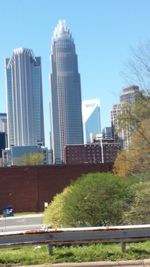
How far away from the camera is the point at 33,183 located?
188 feet

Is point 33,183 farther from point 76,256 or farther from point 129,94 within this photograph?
point 76,256

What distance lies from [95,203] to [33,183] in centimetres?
4127

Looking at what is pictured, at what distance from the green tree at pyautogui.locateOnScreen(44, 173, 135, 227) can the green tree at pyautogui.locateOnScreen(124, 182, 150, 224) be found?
0.20 metres

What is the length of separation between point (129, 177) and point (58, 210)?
3098 millimetres

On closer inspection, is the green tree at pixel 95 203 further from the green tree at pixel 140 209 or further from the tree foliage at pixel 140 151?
the tree foliage at pixel 140 151

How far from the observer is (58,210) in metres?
17.5

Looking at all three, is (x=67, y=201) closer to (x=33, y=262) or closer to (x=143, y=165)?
(x=143, y=165)

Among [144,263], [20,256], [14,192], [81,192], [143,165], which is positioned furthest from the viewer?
[14,192]

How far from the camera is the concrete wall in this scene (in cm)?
5662

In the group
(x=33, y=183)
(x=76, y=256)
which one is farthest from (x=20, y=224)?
(x=76, y=256)

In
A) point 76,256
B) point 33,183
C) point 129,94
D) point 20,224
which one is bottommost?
point 20,224

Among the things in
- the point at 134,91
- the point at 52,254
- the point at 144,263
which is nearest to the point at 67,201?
the point at 134,91

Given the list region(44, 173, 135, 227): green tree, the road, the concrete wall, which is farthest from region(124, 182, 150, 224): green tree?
the concrete wall

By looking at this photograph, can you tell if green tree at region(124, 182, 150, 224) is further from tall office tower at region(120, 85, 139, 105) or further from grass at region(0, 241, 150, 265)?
grass at region(0, 241, 150, 265)
